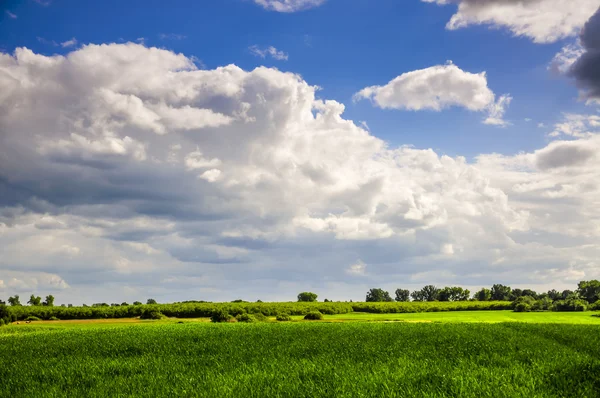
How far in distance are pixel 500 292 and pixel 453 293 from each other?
26.9 meters

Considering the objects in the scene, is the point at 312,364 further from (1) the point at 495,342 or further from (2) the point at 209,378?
(1) the point at 495,342

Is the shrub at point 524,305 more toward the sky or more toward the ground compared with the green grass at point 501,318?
more toward the sky

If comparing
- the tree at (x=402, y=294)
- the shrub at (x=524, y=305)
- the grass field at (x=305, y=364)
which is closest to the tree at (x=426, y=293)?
the tree at (x=402, y=294)

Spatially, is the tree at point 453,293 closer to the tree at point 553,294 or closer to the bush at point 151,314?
the tree at point 553,294

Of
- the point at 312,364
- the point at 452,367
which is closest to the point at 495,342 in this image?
the point at 452,367

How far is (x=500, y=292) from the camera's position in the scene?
584 feet

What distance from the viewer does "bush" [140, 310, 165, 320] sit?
8238 cm

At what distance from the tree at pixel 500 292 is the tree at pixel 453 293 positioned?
21889 mm

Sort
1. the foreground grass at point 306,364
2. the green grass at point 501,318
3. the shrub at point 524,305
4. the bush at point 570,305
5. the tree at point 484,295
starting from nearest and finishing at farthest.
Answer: the foreground grass at point 306,364
the green grass at point 501,318
the bush at point 570,305
the shrub at point 524,305
the tree at point 484,295

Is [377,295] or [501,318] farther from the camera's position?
[377,295]

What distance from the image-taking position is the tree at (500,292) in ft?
576

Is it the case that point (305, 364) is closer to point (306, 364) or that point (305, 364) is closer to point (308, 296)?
point (306, 364)

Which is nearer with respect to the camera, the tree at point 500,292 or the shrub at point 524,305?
the shrub at point 524,305

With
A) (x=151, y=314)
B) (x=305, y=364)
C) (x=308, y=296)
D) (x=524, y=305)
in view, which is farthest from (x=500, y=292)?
(x=305, y=364)
